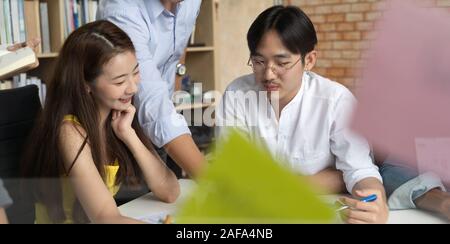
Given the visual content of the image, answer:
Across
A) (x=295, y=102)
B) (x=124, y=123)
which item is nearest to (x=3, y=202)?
(x=124, y=123)

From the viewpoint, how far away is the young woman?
0.54 metres

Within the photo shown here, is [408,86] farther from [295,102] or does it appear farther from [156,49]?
[156,49]

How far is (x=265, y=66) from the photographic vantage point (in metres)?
0.50

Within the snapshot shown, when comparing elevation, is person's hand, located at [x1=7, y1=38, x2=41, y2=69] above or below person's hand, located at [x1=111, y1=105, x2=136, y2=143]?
above

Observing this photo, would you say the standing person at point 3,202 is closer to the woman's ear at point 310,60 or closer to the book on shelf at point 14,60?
the book on shelf at point 14,60

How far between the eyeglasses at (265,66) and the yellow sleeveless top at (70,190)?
0.70 ft

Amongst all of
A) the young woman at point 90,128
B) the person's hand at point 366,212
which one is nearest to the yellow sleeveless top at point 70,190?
the young woman at point 90,128

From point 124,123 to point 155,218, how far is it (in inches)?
10.2

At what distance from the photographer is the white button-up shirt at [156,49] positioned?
58cm

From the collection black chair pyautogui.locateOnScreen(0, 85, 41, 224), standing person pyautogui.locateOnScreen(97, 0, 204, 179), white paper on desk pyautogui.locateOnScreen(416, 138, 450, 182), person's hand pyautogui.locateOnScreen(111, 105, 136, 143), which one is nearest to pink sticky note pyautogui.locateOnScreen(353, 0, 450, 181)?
white paper on desk pyautogui.locateOnScreen(416, 138, 450, 182)

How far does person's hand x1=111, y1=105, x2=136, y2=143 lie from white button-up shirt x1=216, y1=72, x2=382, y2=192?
0.50ft

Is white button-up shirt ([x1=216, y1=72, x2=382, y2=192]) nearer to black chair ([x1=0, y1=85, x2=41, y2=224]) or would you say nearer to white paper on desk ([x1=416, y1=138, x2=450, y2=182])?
white paper on desk ([x1=416, y1=138, x2=450, y2=182])
